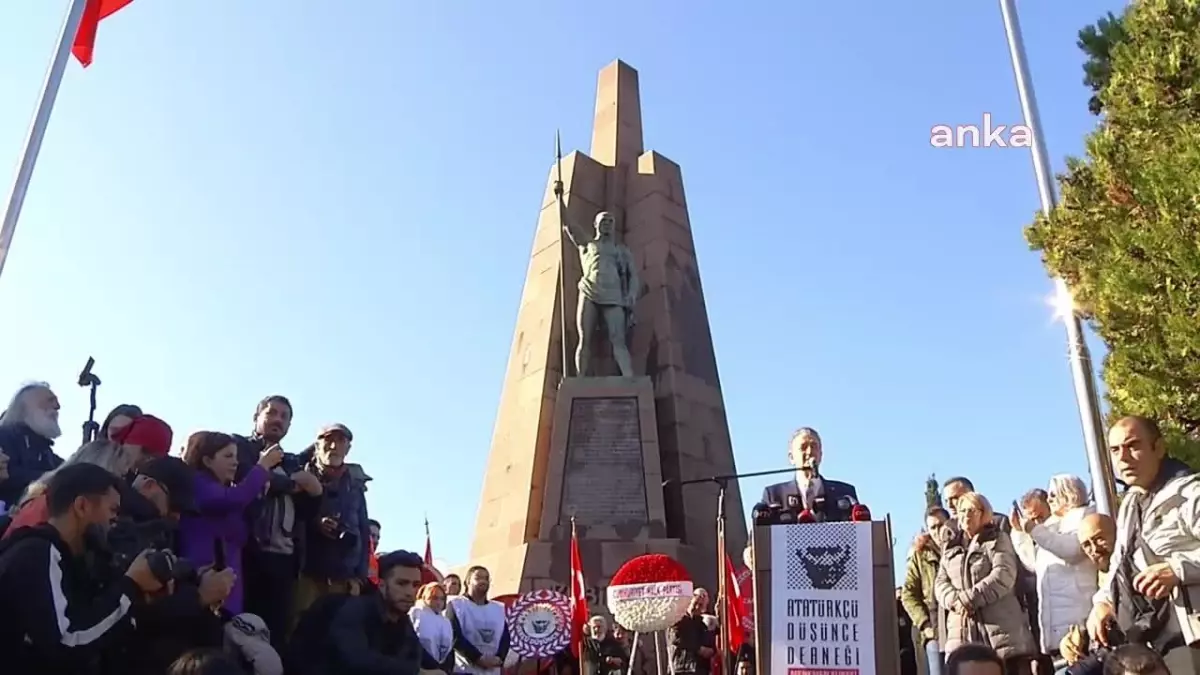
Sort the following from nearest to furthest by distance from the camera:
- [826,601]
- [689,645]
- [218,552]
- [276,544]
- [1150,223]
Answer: [826,601] → [218,552] → [1150,223] → [276,544] → [689,645]

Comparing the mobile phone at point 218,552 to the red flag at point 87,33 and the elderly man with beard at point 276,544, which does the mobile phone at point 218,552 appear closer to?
the elderly man with beard at point 276,544

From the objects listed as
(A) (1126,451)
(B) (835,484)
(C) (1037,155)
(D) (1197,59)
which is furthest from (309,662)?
(C) (1037,155)

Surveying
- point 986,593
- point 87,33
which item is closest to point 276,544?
point 986,593

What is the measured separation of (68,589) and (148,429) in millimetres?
1490

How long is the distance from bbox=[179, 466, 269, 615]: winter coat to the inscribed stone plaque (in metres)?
7.85

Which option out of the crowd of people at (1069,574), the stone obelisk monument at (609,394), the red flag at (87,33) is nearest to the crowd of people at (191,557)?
the crowd of people at (1069,574)

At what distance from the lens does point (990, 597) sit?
5480 millimetres

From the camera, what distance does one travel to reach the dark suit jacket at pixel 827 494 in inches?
210

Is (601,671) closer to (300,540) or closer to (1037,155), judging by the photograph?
(300,540)

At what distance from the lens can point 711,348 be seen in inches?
606

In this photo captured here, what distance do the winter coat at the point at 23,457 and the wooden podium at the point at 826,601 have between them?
3210 millimetres

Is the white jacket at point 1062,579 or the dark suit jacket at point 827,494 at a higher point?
the dark suit jacket at point 827,494

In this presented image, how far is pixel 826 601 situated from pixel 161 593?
2478 millimetres

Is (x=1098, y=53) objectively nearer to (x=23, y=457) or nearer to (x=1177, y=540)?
(x=1177, y=540)
